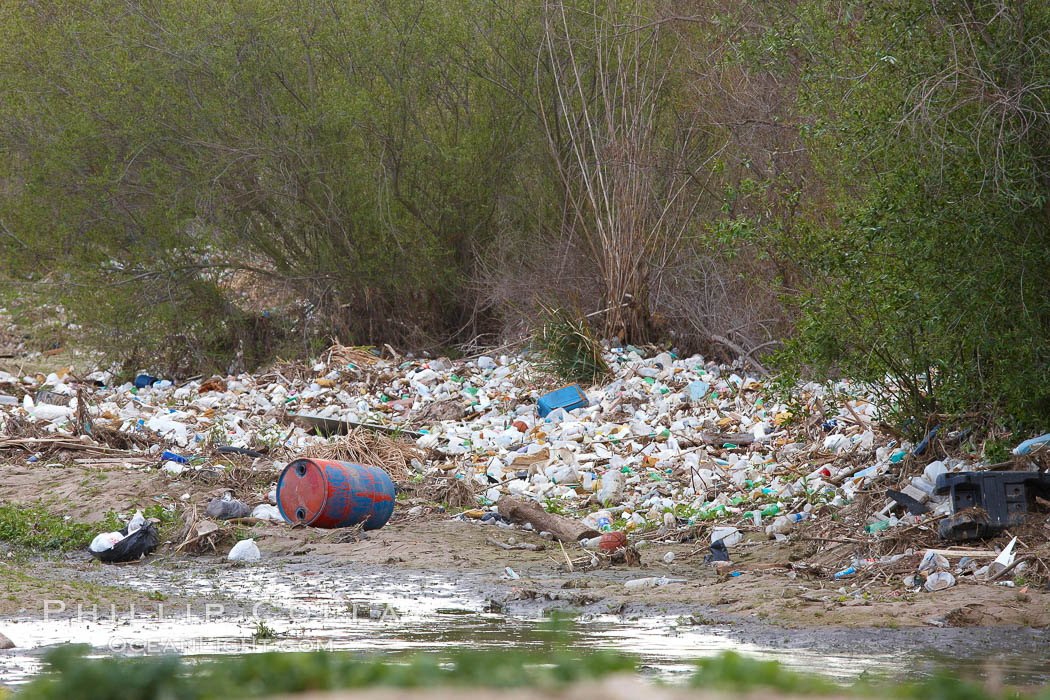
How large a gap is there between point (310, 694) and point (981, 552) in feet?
14.6

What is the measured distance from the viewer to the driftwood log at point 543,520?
7.12 metres

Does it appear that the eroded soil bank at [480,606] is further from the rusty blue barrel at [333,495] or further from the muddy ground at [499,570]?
the rusty blue barrel at [333,495]

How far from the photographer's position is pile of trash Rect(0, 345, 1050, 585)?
6.70 m

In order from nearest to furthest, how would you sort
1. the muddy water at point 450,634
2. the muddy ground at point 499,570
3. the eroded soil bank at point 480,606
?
the muddy water at point 450,634, the eroded soil bank at point 480,606, the muddy ground at point 499,570

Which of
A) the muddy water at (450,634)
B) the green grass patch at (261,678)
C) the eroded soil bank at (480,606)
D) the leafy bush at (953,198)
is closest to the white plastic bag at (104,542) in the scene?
the eroded soil bank at (480,606)

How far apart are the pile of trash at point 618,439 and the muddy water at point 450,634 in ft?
4.44

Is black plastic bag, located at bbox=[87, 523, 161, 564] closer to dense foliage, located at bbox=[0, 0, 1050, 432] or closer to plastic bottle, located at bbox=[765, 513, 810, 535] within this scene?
plastic bottle, located at bbox=[765, 513, 810, 535]

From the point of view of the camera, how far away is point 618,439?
949cm

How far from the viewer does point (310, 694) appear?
2.04 metres

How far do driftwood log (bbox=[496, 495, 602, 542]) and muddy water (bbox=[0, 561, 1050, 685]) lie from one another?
130 centimetres

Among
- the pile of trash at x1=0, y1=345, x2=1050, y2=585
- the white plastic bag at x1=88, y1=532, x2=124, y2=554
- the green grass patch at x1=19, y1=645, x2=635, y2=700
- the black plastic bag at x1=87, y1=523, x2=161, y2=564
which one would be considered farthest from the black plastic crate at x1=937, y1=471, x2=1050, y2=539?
the white plastic bag at x1=88, y1=532, x2=124, y2=554

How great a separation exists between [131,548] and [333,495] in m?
1.30

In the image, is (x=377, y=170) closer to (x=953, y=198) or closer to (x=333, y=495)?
(x=333, y=495)

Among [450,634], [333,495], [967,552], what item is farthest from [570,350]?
[450,634]
